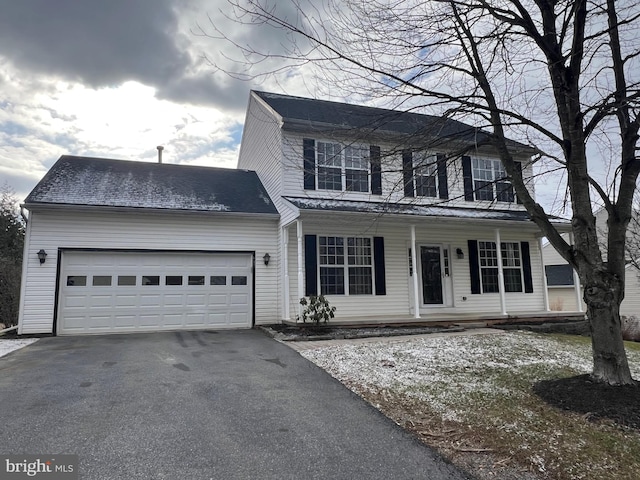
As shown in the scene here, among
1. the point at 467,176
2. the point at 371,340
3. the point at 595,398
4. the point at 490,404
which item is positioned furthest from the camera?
the point at 467,176

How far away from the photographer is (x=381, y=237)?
1131 cm

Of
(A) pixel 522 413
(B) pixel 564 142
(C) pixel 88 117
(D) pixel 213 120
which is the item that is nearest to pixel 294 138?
(D) pixel 213 120

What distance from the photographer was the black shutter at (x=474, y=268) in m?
12.1

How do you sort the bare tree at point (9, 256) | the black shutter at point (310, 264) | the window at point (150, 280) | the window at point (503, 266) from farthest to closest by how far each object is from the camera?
the bare tree at point (9, 256) → the window at point (503, 266) → the black shutter at point (310, 264) → the window at point (150, 280)

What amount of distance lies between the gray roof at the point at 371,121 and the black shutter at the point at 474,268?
125 inches

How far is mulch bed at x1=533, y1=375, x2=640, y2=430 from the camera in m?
3.72

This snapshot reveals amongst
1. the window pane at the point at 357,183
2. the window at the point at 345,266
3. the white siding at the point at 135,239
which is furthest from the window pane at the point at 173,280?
the window pane at the point at 357,183

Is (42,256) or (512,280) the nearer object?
(42,256)

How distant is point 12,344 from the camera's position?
7.96m

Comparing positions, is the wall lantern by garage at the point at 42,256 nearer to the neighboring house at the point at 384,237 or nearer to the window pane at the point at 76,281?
the window pane at the point at 76,281


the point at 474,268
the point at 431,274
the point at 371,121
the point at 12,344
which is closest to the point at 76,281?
the point at 12,344

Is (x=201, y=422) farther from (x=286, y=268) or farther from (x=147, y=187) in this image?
(x=147, y=187)

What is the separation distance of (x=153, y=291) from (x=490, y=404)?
839 centimetres

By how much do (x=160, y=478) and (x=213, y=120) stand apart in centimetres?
983
